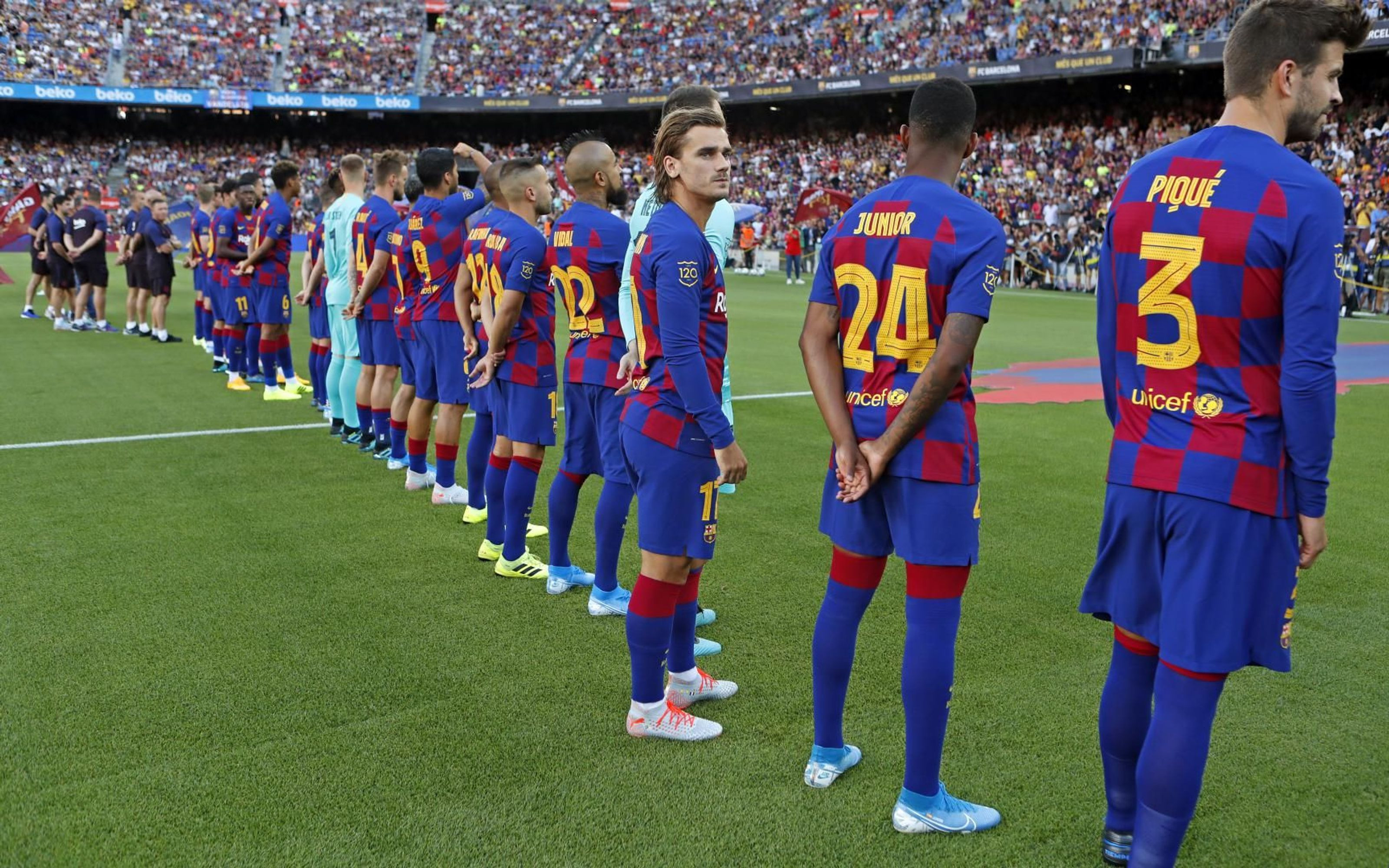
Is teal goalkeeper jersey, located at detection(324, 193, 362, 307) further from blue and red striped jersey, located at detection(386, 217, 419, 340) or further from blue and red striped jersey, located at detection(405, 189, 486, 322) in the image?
blue and red striped jersey, located at detection(405, 189, 486, 322)

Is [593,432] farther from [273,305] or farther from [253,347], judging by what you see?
[253,347]

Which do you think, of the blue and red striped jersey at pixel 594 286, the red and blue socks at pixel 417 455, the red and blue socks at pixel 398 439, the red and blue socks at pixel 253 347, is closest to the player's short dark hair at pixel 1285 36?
the blue and red striped jersey at pixel 594 286

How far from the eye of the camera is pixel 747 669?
4328 mm

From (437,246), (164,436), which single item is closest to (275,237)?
(164,436)

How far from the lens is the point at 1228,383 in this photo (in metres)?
2.47

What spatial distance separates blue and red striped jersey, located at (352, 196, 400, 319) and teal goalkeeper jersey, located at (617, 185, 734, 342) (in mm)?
2878

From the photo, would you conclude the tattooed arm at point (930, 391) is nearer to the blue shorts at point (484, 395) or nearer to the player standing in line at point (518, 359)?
the player standing in line at point (518, 359)

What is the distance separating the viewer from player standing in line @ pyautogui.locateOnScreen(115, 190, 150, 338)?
1519 centimetres

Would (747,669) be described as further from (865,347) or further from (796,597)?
(865,347)

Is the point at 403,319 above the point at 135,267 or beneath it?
above

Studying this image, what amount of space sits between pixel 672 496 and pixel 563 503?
169 centimetres

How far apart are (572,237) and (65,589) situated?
293cm

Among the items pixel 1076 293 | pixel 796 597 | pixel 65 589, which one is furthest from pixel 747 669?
pixel 1076 293

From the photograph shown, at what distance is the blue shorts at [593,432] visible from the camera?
4.58m
